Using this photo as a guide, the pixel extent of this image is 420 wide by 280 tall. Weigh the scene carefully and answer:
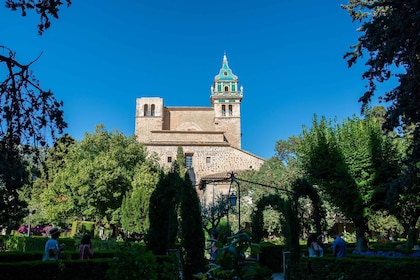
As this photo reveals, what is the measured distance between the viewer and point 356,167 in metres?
Result: 15.6

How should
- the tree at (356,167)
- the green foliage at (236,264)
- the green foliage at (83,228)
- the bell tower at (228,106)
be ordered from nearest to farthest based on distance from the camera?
1. the green foliage at (236,264)
2. the tree at (356,167)
3. the green foliage at (83,228)
4. the bell tower at (228,106)

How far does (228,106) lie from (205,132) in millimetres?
8385

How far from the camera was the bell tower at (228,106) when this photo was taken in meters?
53.0

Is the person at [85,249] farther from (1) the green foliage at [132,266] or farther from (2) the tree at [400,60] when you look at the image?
(2) the tree at [400,60]

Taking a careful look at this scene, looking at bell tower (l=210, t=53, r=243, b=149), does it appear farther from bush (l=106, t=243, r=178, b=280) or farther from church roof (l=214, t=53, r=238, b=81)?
bush (l=106, t=243, r=178, b=280)

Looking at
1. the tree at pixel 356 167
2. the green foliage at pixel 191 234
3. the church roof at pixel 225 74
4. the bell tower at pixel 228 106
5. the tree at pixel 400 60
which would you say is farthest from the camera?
the church roof at pixel 225 74

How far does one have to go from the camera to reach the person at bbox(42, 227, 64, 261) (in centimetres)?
735

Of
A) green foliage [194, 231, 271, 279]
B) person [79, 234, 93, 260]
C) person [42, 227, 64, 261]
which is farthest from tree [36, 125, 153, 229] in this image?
green foliage [194, 231, 271, 279]

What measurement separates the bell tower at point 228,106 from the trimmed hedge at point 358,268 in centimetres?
4349

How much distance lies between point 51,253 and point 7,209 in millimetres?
3164

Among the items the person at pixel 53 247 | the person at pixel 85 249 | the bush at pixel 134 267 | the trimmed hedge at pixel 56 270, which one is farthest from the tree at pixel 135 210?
the bush at pixel 134 267

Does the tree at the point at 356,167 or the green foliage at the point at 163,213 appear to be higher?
the tree at the point at 356,167

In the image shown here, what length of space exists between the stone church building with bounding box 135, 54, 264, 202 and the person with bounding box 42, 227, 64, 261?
29.5 m

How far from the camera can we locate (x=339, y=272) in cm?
782
